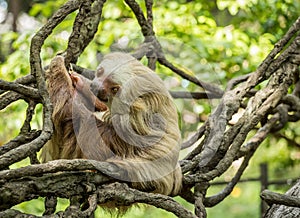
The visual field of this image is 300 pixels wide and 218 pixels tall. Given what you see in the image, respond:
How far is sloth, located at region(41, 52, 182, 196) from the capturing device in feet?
5.98

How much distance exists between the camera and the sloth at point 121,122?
182cm

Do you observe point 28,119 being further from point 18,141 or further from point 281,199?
point 281,199

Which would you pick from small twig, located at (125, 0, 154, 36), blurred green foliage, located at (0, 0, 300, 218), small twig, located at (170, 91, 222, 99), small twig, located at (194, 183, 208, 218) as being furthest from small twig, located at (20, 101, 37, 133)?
blurred green foliage, located at (0, 0, 300, 218)

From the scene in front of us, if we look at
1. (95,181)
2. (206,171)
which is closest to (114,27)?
(206,171)

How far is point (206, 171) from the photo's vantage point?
194cm

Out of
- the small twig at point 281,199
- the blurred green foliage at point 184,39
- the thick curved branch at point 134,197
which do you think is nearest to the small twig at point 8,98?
the thick curved branch at point 134,197

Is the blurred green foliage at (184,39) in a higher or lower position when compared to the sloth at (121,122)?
lower

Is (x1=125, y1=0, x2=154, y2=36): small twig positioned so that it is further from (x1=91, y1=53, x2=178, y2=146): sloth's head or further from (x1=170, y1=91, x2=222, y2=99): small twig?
(x1=91, y1=53, x2=178, y2=146): sloth's head

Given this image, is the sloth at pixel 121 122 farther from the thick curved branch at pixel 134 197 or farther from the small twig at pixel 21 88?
the small twig at pixel 21 88

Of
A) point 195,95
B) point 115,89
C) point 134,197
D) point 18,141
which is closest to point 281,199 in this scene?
point 134,197

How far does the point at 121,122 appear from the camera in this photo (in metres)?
1.89

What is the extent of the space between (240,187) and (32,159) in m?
4.53

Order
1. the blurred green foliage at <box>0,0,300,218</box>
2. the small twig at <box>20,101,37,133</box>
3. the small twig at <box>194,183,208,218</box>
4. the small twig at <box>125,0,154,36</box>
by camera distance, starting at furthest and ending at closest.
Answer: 1. the blurred green foliage at <box>0,0,300,218</box>
2. the small twig at <box>125,0,154,36</box>
3. the small twig at <box>194,183,208,218</box>
4. the small twig at <box>20,101,37,133</box>

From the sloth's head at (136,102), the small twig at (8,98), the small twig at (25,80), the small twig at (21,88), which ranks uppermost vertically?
the small twig at (21,88)
